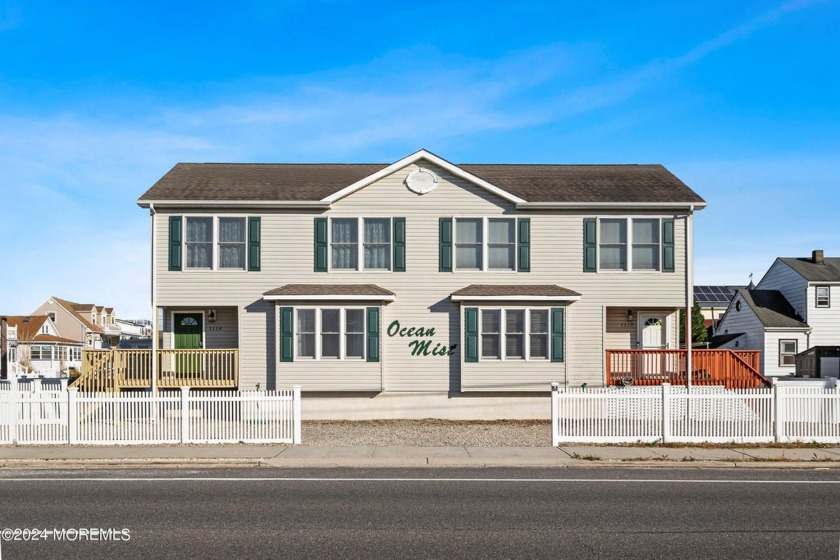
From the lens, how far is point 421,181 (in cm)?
2281

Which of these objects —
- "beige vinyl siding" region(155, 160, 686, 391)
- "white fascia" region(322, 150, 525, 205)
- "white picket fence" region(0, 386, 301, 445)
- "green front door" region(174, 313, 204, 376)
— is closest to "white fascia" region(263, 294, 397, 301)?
"beige vinyl siding" region(155, 160, 686, 391)

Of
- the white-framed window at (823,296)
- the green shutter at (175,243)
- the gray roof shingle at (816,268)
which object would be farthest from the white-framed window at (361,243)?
the white-framed window at (823,296)

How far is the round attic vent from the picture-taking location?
2280cm

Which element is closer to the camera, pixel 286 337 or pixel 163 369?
pixel 286 337

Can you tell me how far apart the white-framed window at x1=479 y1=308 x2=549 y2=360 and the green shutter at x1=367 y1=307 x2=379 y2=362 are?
10.1 feet

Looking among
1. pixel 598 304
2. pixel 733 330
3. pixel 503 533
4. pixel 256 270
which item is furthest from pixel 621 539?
pixel 733 330

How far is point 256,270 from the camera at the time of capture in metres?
22.6

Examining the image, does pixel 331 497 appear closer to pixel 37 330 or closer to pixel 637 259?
pixel 637 259

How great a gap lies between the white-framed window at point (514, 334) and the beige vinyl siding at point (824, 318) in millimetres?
29248

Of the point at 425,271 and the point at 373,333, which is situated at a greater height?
the point at 425,271

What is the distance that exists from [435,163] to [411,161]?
0.73m

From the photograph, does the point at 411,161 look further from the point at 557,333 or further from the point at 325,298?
the point at 557,333

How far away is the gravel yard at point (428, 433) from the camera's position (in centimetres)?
1723

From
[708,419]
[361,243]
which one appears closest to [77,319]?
[361,243]
